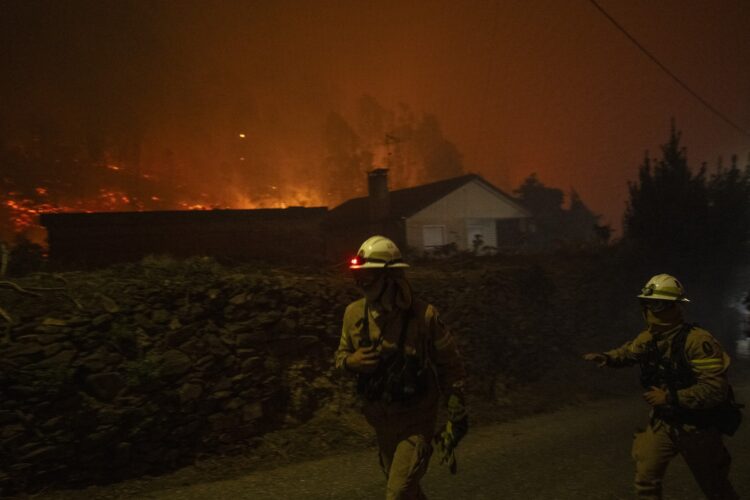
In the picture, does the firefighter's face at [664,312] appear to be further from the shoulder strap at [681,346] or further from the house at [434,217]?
the house at [434,217]

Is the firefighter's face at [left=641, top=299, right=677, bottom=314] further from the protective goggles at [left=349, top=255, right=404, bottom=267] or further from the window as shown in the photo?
the window

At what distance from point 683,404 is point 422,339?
167cm

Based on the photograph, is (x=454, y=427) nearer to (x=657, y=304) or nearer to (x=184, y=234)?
(x=657, y=304)

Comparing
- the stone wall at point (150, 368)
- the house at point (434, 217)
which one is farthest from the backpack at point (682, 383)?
the house at point (434, 217)

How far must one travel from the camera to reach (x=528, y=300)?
10539 millimetres

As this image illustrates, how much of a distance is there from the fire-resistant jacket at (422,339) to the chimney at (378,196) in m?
18.1

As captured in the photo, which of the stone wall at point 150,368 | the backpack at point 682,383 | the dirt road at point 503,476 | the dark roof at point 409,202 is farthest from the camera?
the dark roof at point 409,202

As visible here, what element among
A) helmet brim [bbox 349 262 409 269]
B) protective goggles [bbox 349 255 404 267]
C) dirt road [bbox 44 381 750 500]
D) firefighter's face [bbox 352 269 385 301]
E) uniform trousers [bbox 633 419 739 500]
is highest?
protective goggles [bbox 349 255 404 267]

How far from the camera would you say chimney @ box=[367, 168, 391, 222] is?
21.4m

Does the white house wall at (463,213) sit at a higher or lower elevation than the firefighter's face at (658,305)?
higher

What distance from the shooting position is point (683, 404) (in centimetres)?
331

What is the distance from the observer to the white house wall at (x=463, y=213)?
2411cm

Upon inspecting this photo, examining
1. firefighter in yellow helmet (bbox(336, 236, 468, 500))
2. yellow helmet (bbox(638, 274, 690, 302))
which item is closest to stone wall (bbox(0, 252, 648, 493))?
firefighter in yellow helmet (bbox(336, 236, 468, 500))

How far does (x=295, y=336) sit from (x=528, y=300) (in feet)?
17.4
